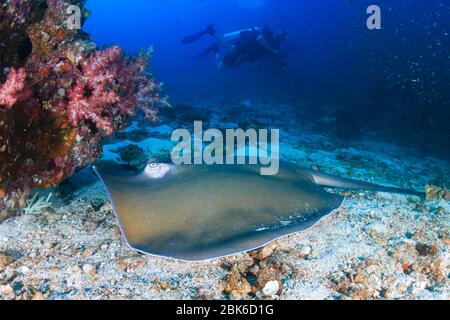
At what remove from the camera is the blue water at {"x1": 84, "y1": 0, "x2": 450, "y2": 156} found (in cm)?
1566

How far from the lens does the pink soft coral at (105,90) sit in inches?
127

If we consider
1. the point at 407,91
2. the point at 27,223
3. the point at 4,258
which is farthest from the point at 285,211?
the point at 407,91

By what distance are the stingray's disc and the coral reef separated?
580mm

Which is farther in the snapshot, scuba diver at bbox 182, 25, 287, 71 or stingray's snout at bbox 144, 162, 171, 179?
scuba diver at bbox 182, 25, 287, 71

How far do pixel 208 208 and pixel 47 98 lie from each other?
6.52 ft

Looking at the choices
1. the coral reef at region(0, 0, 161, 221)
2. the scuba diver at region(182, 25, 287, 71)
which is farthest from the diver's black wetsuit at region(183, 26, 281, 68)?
the coral reef at region(0, 0, 161, 221)

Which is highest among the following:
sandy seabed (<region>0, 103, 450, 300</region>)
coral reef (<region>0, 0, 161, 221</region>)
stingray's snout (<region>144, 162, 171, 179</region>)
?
coral reef (<region>0, 0, 161, 221</region>)

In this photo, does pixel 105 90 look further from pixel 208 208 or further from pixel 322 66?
pixel 322 66

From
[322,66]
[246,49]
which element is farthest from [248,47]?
[322,66]

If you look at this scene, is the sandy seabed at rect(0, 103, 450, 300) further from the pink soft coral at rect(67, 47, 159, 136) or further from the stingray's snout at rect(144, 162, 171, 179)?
the pink soft coral at rect(67, 47, 159, 136)

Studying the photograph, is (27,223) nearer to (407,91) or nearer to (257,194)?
(257,194)

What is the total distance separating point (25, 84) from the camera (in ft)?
9.57

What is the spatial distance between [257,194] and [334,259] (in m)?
0.86

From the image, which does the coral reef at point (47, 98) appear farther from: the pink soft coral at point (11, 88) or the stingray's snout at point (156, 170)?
the stingray's snout at point (156, 170)
